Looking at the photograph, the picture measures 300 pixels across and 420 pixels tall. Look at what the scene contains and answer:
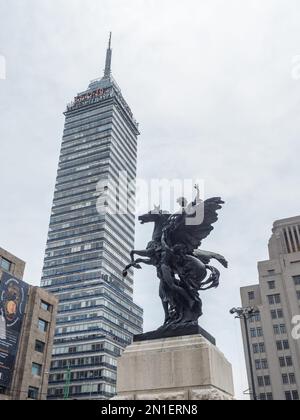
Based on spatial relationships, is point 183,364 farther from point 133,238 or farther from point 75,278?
point 133,238

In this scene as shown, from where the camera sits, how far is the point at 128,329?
10519 centimetres

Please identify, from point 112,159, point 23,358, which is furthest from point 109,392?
point 112,159

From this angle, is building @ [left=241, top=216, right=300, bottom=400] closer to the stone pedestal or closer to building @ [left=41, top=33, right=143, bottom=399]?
building @ [left=41, top=33, right=143, bottom=399]

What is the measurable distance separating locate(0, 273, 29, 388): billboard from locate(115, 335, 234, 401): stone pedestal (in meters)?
35.4

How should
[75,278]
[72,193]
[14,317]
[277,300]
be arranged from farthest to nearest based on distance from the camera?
[72,193]
[75,278]
[277,300]
[14,317]

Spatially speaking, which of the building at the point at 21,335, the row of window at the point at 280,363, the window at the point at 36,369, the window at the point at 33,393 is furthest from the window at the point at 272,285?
the window at the point at 33,393

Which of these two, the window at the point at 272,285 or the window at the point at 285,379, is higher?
the window at the point at 272,285

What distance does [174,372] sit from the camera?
7.38 metres

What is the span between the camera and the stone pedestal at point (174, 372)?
711 cm

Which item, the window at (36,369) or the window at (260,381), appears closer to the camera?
the window at (36,369)

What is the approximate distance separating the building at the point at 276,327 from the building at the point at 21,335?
3784cm

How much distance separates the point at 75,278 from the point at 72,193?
28.2m

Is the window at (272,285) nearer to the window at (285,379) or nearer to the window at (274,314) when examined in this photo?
the window at (274,314)

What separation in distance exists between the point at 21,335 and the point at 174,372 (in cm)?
3873
